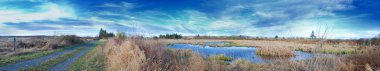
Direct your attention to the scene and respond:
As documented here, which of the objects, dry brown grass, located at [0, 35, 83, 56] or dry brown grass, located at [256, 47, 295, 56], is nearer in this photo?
dry brown grass, located at [0, 35, 83, 56]

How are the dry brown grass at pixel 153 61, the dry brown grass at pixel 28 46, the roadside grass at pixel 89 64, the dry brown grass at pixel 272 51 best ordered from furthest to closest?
1. the dry brown grass at pixel 272 51
2. the dry brown grass at pixel 28 46
3. the roadside grass at pixel 89 64
4. the dry brown grass at pixel 153 61

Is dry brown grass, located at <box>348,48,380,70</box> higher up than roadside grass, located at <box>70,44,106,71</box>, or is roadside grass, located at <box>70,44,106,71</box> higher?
dry brown grass, located at <box>348,48,380,70</box>

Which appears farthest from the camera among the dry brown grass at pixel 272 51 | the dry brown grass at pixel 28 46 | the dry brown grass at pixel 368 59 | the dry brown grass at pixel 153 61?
the dry brown grass at pixel 272 51

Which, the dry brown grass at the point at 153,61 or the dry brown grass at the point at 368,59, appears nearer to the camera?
the dry brown grass at the point at 153,61

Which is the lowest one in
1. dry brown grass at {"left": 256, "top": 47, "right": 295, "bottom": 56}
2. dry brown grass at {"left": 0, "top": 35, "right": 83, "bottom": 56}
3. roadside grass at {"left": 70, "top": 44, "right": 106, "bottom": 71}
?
dry brown grass at {"left": 256, "top": 47, "right": 295, "bottom": 56}

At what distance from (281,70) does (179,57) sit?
3578 millimetres

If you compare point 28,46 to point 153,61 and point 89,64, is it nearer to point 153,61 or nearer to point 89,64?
point 89,64

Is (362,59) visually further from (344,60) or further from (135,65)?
(135,65)

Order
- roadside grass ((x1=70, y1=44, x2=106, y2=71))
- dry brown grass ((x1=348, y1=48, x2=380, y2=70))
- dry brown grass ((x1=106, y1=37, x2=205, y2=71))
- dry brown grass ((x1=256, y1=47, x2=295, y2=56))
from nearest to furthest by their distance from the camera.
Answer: dry brown grass ((x1=106, y1=37, x2=205, y2=71)) → dry brown grass ((x1=348, y1=48, x2=380, y2=70)) → roadside grass ((x1=70, y1=44, x2=106, y2=71)) → dry brown grass ((x1=256, y1=47, x2=295, y2=56))

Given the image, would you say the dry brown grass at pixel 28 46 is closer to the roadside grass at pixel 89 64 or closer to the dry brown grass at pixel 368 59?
the roadside grass at pixel 89 64

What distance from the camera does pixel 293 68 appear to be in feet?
31.9

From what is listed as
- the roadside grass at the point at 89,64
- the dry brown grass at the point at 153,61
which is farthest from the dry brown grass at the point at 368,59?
the roadside grass at the point at 89,64

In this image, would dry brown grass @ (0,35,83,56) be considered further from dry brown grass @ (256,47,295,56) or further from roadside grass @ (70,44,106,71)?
dry brown grass @ (256,47,295,56)

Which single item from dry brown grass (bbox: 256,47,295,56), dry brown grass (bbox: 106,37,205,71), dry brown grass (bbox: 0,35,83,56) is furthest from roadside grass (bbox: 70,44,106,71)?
dry brown grass (bbox: 256,47,295,56)
